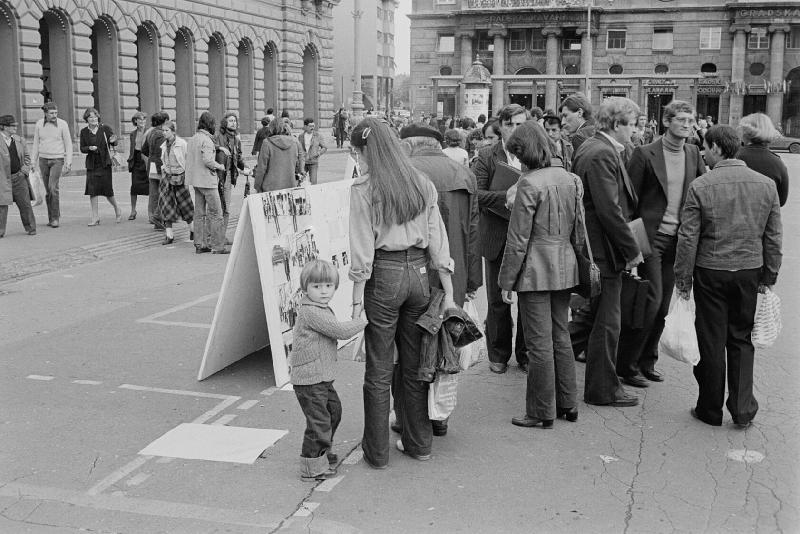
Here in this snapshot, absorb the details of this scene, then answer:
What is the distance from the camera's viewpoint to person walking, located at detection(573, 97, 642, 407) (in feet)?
19.7

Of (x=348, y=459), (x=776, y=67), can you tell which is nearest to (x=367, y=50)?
(x=776, y=67)

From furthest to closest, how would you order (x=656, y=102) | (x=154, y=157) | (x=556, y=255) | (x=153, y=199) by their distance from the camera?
(x=656, y=102) < (x=153, y=199) < (x=154, y=157) < (x=556, y=255)

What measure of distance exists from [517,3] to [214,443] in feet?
212

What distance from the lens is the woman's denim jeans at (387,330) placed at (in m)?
5.05

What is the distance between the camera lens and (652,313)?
664cm

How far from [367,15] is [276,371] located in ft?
283

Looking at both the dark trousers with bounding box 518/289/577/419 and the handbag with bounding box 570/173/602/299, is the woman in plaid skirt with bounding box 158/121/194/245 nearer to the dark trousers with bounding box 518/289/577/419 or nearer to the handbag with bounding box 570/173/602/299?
the dark trousers with bounding box 518/289/577/419

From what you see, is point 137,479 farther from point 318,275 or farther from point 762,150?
point 762,150

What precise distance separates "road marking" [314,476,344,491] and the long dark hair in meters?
1.43

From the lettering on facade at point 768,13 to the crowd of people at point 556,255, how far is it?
198 feet

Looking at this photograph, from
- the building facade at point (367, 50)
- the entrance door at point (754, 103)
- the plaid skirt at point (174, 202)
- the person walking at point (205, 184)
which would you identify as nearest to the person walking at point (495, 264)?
the person walking at point (205, 184)

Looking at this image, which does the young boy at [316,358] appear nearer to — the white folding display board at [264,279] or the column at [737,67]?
the white folding display board at [264,279]

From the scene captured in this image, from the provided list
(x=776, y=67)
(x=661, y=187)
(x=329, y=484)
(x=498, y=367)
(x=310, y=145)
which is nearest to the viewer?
(x=329, y=484)

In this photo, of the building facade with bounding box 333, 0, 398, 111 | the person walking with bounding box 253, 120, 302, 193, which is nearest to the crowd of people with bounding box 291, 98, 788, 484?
the person walking with bounding box 253, 120, 302, 193
